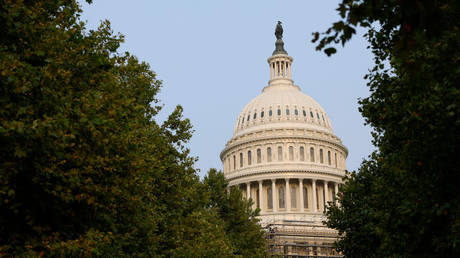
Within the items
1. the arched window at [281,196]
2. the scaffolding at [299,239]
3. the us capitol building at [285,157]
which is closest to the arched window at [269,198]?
the us capitol building at [285,157]

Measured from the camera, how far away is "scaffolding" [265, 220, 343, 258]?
308 ft

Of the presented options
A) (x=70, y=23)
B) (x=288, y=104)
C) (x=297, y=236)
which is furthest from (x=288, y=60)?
(x=70, y=23)

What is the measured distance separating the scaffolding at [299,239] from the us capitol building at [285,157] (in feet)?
6.39

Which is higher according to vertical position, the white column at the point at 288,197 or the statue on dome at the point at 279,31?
the statue on dome at the point at 279,31

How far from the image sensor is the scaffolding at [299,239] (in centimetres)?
9394

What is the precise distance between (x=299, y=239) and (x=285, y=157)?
23.5m

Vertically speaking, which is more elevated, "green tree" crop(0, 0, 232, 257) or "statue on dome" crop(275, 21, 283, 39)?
"statue on dome" crop(275, 21, 283, 39)

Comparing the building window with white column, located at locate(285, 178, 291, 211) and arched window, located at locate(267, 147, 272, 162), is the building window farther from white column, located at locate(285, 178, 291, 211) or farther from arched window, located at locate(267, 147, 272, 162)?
white column, located at locate(285, 178, 291, 211)

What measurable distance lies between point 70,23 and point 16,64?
710 centimetres

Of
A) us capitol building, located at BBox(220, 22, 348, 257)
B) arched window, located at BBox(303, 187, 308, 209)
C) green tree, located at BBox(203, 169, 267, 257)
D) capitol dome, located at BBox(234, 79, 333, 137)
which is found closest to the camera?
green tree, located at BBox(203, 169, 267, 257)

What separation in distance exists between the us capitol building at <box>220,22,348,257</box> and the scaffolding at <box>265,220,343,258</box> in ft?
6.39

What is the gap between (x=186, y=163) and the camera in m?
32.5

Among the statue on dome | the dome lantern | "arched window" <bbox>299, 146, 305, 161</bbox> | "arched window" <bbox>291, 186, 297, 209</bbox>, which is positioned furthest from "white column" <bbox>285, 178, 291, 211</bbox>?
the statue on dome

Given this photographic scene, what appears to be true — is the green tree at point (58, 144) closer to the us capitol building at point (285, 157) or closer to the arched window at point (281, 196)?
the us capitol building at point (285, 157)
